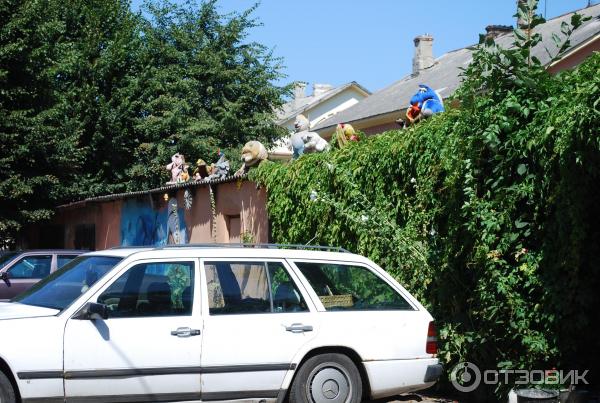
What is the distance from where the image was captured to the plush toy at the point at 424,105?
37.4 ft

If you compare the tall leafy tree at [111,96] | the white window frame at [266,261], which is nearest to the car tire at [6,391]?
the white window frame at [266,261]

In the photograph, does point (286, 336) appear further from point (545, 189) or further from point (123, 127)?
point (123, 127)

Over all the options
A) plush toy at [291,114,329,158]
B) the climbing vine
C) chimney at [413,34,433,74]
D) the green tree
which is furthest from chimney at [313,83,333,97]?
the climbing vine

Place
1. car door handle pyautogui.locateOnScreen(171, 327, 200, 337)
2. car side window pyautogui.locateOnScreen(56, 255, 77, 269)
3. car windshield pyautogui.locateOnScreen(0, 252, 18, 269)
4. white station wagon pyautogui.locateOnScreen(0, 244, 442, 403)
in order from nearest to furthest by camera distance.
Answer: white station wagon pyautogui.locateOnScreen(0, 244, 442, 403), car door handle pyautogui.locateOnScreen(171, 327, 200, 337), car windshield pyautogui.locateOnScreen(0, 252, 18, 269), car side window pyautogui.locateOnScreen(56, 255, 77, 269)

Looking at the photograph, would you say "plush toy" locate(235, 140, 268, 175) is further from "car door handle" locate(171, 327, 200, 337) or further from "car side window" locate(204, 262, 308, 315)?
"car door handle" locate(171, 327, 200, 337)

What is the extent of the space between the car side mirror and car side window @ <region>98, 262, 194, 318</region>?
0.44 ft

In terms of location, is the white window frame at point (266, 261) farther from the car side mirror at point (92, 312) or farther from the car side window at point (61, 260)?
the car side window at point (61, 260)

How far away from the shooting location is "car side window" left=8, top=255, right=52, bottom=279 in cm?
1457

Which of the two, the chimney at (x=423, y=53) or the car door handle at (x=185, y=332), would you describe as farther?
the chimney at (x=423, y=53)

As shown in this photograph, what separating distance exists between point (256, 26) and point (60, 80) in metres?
7.77

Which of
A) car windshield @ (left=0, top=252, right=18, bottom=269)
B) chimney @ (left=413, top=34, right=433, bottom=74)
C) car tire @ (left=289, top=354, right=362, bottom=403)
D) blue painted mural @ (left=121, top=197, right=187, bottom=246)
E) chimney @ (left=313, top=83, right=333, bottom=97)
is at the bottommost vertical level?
car tire @ (left=289, top=354, right=362, bottom=403)

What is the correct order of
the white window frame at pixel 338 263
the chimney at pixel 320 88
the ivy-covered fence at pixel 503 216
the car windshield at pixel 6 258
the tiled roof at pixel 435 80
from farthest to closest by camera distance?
1. the chimney at pixel 320 88
2. the tiled roof at pixel 435 80
3. the car windshield at pixel 6 258
4. the white window frame at pixel 338 263
5. the ivy-covered fence at pixel 503 216

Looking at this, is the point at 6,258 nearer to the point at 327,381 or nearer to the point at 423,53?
the point at 327,381

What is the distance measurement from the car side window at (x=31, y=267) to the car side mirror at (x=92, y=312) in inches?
338
